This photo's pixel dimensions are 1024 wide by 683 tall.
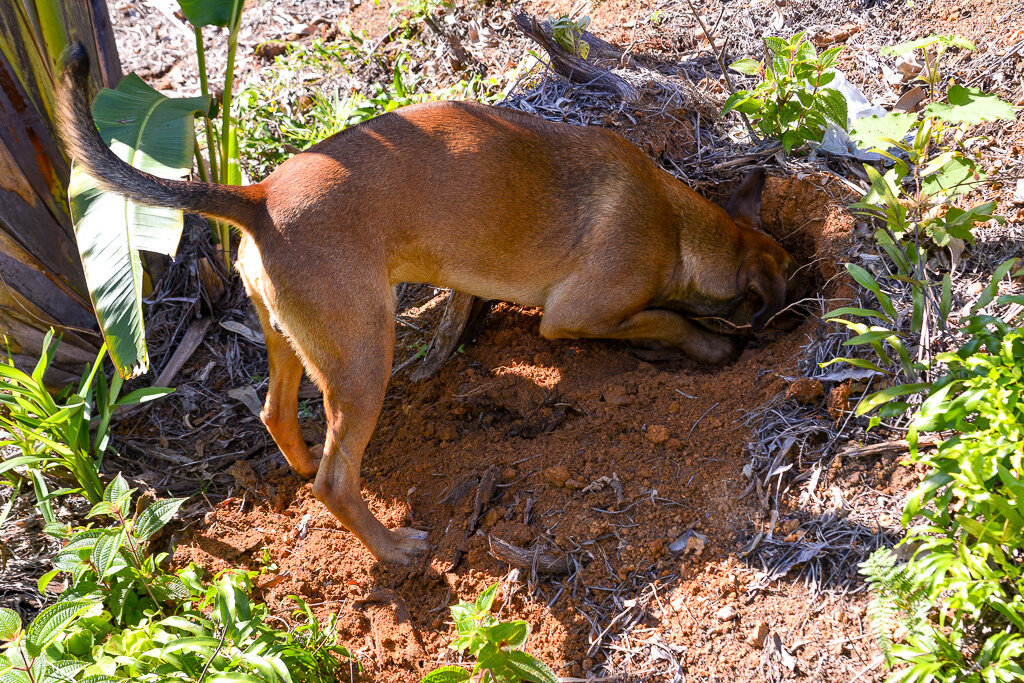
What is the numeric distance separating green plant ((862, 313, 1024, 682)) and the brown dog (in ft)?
5.43

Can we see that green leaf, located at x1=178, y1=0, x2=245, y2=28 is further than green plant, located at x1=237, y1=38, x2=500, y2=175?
No

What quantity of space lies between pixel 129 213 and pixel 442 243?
4.76ft

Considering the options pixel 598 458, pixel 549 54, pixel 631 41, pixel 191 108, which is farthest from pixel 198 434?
pixel 631 41

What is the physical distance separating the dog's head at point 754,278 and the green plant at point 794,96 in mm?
310

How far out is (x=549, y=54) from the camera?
4734 mm

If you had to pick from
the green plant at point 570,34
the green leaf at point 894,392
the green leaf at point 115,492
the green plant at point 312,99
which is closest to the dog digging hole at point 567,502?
the green leaf at point 894,392

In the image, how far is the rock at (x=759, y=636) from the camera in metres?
2.53

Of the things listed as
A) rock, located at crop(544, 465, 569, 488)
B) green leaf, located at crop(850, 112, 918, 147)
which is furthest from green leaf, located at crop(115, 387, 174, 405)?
green leaf, located at crop(850, 112, 918, 147)

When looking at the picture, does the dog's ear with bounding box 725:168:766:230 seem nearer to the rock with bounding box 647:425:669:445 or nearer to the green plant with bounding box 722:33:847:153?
the green plant with bounding box 722:33:847:153

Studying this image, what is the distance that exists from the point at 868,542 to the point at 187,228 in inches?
175

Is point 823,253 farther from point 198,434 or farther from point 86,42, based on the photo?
point 86,42

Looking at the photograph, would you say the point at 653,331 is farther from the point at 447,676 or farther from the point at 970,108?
the point at 447,676

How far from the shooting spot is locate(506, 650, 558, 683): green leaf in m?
2.37

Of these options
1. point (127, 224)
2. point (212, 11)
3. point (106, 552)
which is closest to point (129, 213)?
point (127, 224)
